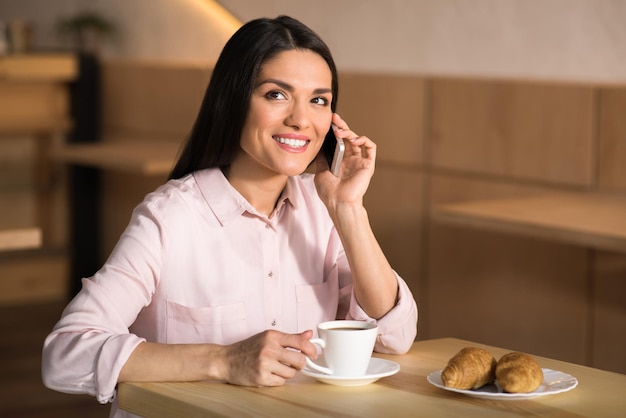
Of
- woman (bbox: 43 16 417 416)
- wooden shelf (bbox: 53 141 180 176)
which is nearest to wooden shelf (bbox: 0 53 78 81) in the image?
wooden shelf (bbox: 53 141 180 176)

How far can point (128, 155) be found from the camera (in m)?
4.61

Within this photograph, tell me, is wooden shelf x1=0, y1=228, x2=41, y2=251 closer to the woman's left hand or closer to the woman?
the woman

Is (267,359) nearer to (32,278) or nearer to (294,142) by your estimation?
(294,142)

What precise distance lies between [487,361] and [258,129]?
61 centimetres

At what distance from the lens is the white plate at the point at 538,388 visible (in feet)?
4.68

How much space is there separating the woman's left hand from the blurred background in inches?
39.4

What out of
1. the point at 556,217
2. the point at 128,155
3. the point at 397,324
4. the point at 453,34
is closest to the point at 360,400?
the point at 397,324

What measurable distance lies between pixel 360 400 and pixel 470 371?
0.15 metres

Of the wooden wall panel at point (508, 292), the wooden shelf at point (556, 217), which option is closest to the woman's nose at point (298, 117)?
the wooden shelf at point (556, 217)

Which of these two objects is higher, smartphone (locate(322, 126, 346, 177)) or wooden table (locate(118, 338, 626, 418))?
smartphone (locate(322, 126, 346, 177))

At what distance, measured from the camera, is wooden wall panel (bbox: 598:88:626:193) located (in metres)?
3.23

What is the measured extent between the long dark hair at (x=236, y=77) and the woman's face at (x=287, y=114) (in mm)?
16

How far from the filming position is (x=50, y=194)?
227 inches

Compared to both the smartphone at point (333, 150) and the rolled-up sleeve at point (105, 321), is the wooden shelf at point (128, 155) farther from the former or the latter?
the rolled-up sleeve at point (105, 321)
